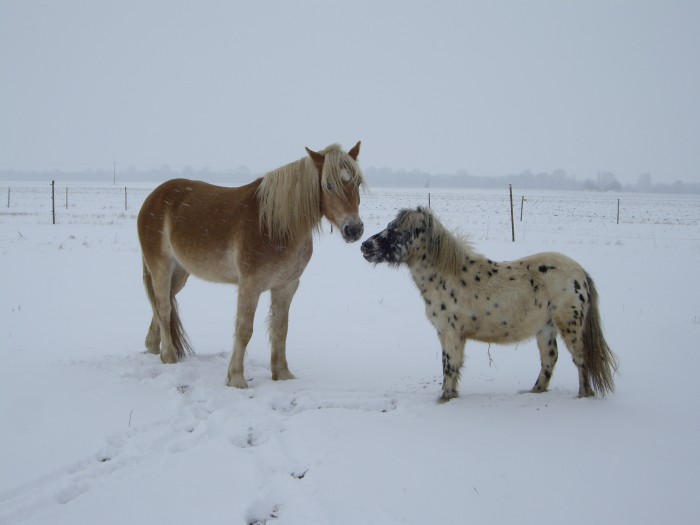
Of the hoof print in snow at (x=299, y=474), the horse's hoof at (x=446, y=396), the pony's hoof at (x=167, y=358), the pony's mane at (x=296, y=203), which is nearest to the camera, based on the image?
the hoof print in snow at (x=299, y=474)

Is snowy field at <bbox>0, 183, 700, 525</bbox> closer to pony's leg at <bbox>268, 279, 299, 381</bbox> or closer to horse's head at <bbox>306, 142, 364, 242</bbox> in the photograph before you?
pony's leg at <bbox>268, 279, 299, 381</bbox>

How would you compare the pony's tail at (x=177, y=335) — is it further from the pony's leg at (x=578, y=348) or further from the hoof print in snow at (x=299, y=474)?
→ the pony's leg at (x=578, y=348)

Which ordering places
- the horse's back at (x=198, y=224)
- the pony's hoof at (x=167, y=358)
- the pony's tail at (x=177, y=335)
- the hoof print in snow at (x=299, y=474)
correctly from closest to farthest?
1. the hoof print in snow at (x=299, y=474)
2. the horse's back at (x=198, y=224)
3. the pony's hoof at (x=167, y=358)
4. the pony's tail at (x=177, y=335)

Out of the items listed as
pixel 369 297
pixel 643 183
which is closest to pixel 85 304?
pixel 369 297

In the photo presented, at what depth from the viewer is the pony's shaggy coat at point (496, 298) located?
4.48 meters

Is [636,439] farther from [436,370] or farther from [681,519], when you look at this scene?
[436,370]

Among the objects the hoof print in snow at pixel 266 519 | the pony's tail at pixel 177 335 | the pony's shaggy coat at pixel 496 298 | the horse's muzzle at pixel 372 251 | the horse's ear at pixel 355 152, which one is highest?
the horse's ear at pixel 355 152

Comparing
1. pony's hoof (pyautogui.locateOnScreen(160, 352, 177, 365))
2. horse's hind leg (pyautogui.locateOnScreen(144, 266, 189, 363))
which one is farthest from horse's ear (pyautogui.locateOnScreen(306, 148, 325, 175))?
pony's hoof (pyautogui.locateOnScreen(160, 352, 177, 365))

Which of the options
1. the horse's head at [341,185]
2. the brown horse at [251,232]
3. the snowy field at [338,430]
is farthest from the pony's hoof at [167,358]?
the horse's head at [341,185]

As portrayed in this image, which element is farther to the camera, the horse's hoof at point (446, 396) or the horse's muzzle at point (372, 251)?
the horse's muzzle at point (372, 251)

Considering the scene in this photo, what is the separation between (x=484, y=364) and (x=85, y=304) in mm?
7286

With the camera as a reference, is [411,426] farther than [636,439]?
Yes

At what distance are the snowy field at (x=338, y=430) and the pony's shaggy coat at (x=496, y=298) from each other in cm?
32

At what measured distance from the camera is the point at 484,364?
19.6 feet
